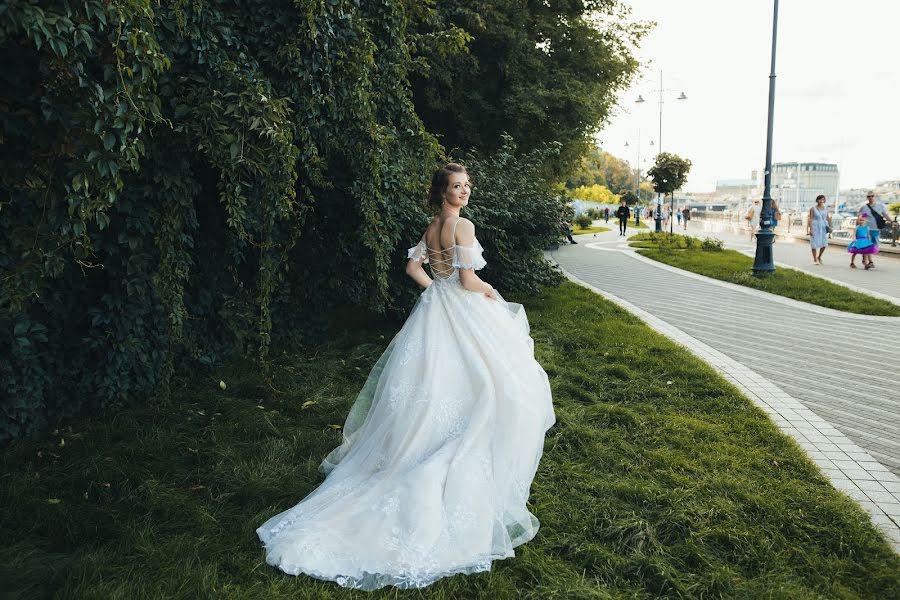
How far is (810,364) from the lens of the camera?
6926 mm

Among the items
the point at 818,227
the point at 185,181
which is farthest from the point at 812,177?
the point at 185,181

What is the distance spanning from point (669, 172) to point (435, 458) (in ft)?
89.5

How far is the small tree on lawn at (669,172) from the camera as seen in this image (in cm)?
2809

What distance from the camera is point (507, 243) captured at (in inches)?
366

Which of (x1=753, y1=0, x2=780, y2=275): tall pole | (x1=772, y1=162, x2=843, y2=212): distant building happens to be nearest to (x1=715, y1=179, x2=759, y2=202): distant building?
(x1=772, y1=162, x2=843, y2=212): distant building

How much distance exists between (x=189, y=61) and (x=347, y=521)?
2820 millimetres

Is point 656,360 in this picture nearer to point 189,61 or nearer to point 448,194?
point 448,194

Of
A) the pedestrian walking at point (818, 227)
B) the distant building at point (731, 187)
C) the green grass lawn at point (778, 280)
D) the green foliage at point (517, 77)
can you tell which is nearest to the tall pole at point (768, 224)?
the green grass lawn at point (778, 280)

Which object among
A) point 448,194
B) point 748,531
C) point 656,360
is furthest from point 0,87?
point 656,360

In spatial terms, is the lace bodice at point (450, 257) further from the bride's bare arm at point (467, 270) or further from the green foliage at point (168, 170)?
the green foliage at point (168, 170)

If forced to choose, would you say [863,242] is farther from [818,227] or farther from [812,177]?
[812,177]

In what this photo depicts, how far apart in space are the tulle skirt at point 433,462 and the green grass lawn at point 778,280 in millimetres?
8494

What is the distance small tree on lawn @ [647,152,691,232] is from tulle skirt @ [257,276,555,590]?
1026 inches

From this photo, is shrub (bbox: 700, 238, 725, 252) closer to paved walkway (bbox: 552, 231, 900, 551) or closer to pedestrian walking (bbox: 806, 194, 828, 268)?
pedestrian walking (bbox: 806, 194, 828, 268)
